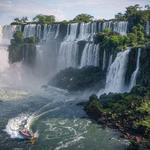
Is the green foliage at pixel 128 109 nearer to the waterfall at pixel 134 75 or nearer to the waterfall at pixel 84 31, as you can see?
the waterfall at pixel 134 75

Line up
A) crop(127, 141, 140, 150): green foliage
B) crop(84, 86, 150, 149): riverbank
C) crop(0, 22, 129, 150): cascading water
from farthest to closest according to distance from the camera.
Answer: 1. crop(84, 86, 150, 149): riverbank
2. crop(0, 22, 129, 150): cascading water
3. crop(127, 141, 140, 150): green foliage

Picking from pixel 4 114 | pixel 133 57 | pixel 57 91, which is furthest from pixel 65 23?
pixel 4 114

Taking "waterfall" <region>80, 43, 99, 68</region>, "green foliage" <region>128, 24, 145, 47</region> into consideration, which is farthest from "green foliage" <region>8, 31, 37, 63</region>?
"green foliage" <region>128, 24, 145, 47</region>

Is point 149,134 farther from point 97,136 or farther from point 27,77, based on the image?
point 27,77

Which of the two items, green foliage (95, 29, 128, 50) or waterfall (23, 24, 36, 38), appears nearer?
green foliage (95, 29, 128, 50)

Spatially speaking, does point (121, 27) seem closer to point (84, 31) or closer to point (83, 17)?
point (84, 31)

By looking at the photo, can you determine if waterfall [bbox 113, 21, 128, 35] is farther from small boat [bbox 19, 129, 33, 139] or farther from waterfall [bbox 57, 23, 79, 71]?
small boat [bbox 19, 129, 33, 139]

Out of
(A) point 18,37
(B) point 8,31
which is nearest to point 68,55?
(A) point 18,37
